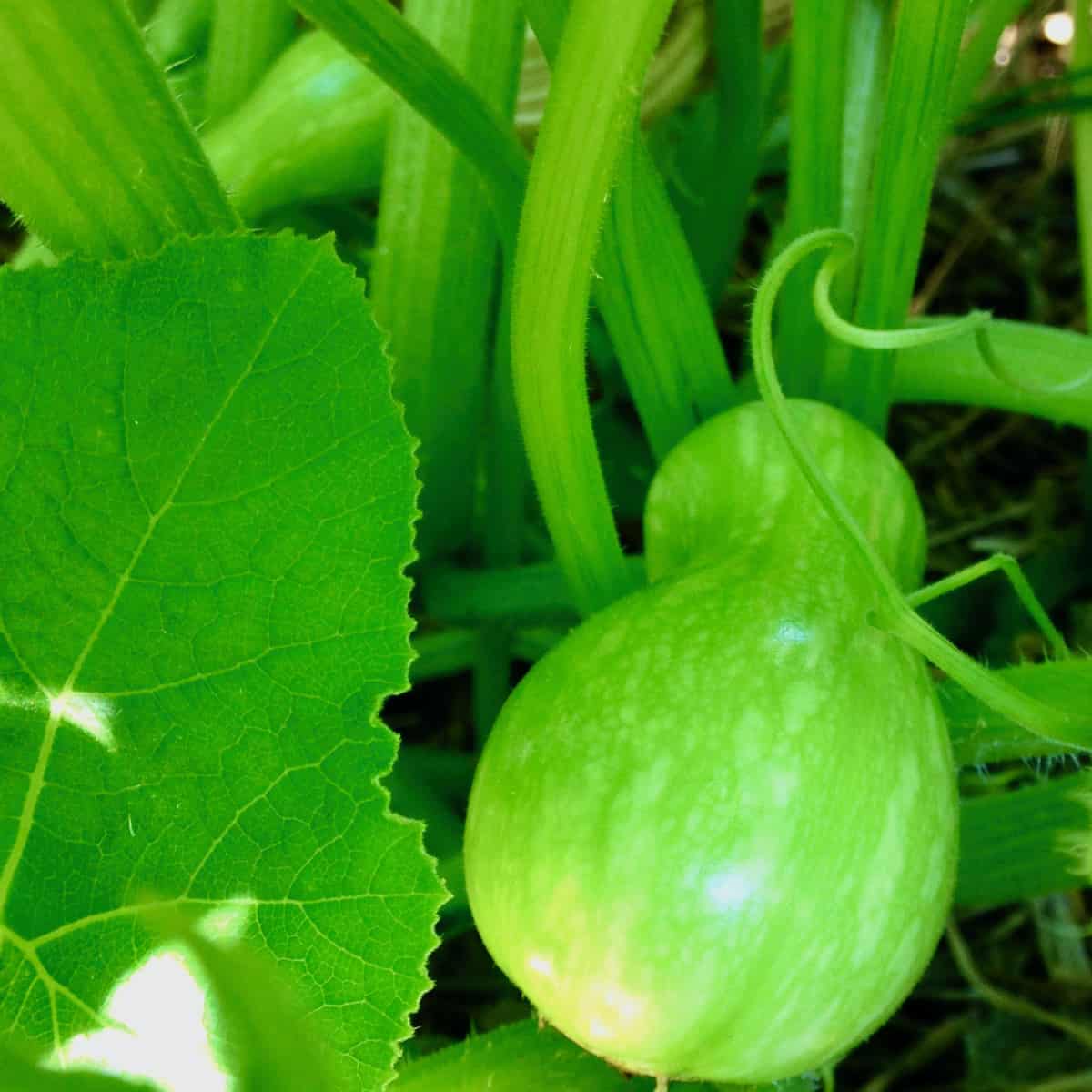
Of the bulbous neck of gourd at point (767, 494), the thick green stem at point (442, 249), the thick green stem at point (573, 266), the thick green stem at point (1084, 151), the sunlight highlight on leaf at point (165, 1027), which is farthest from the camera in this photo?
the thick green stem at point (1084, 151)

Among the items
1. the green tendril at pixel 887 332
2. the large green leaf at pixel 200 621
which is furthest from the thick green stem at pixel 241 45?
the green tendril at pixel 887 332

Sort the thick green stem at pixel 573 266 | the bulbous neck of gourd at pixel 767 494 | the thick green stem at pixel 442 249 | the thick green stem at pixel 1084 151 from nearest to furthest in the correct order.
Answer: the thick green stem at pixel 573 266, the bulbous neck of gourd at pixel 767 494, the thick green stem at pixel 442 249, the thick green stem at pixel 1084 151

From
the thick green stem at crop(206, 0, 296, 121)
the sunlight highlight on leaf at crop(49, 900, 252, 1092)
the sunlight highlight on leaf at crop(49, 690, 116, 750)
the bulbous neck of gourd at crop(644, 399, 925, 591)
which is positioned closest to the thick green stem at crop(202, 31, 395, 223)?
the thick green stem at crop(206, 0, 296, 121)

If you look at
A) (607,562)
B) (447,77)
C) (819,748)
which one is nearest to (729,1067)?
(819,748)

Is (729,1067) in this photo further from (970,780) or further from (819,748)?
(970,780)

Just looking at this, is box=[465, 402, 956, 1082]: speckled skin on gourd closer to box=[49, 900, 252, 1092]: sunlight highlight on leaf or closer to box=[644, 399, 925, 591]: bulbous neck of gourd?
box=[644, 399, 925, 591]: bulbous neck of gourd

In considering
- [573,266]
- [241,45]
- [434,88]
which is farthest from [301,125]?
[573,266]

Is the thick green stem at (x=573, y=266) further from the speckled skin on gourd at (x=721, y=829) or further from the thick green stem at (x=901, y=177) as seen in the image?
the thick green stem at (x=901, y=177)
